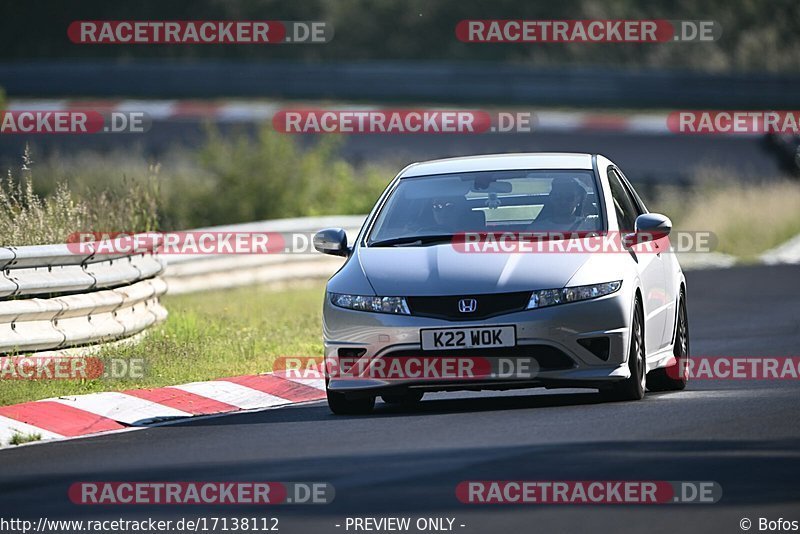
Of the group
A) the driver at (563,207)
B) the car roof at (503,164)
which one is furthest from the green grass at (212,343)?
the driver at (563,207)

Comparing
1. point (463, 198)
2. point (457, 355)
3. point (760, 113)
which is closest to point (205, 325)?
point (463, 198)

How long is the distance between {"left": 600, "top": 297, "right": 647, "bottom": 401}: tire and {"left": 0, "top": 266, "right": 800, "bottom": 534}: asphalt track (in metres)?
0.13

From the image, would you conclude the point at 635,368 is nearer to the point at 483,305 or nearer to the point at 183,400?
the point at 483,305

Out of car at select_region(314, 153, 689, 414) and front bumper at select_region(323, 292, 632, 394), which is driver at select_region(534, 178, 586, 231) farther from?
front bumper at select_region(323, 292, 632, 394)

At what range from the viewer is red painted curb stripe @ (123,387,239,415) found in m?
11.5

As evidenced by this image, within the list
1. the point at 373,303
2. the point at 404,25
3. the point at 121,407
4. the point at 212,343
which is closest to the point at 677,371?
the point at 373,303

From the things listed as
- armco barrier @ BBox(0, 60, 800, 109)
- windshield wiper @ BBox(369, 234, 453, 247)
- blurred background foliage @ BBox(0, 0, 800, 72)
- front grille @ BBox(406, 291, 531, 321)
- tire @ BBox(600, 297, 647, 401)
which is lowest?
tire @ BBox(600, 297, 647, 401)

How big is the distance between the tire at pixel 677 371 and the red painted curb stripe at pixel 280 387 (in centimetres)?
235

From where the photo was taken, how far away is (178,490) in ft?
26.3

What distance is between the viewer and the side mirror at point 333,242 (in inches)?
448

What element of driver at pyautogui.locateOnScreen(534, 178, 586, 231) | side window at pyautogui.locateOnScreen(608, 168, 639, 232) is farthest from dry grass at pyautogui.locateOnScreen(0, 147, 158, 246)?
side window at pyautogui.locateOnScreen(608, 168, 639, 232)

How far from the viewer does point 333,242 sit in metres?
11.4

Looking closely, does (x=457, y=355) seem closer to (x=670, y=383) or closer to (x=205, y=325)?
(x=670, y=383)

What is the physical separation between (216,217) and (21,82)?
1971 centimetres
